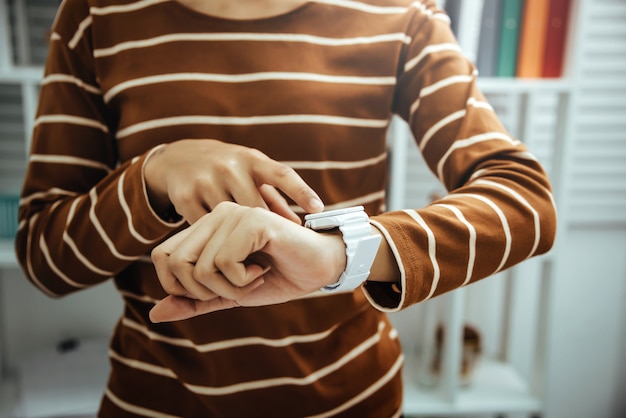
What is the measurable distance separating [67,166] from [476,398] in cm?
106

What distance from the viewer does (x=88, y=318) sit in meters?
1.32

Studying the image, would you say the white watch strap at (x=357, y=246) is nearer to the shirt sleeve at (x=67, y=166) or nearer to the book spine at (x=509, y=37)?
the shirt sleeve at (x=67, y=166)

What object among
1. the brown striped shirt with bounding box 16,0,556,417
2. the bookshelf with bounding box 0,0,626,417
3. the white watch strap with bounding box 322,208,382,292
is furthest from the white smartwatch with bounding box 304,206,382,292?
the bookshelf with bounding box 0,0,626,417

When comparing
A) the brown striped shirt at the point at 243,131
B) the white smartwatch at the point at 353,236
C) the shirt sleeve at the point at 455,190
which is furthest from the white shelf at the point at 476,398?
the white smartwatch at the point at 353,236

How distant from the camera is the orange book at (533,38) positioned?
1.04 m

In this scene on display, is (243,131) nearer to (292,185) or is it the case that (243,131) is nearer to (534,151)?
(292,185)

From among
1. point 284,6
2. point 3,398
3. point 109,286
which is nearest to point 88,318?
point 109,286

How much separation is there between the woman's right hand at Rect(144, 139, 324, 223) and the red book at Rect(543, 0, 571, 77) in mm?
899

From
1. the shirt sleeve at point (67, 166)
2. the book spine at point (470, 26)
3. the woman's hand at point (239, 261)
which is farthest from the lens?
the book spine at point (470, 26)

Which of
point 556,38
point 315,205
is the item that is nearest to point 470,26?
point 556,38

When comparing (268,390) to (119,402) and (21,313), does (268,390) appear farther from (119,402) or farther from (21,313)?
(21,313)

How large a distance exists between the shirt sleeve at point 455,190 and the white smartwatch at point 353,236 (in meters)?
0.03

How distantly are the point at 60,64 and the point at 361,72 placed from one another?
0.32m

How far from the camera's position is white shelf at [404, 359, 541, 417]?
3.87 ft
